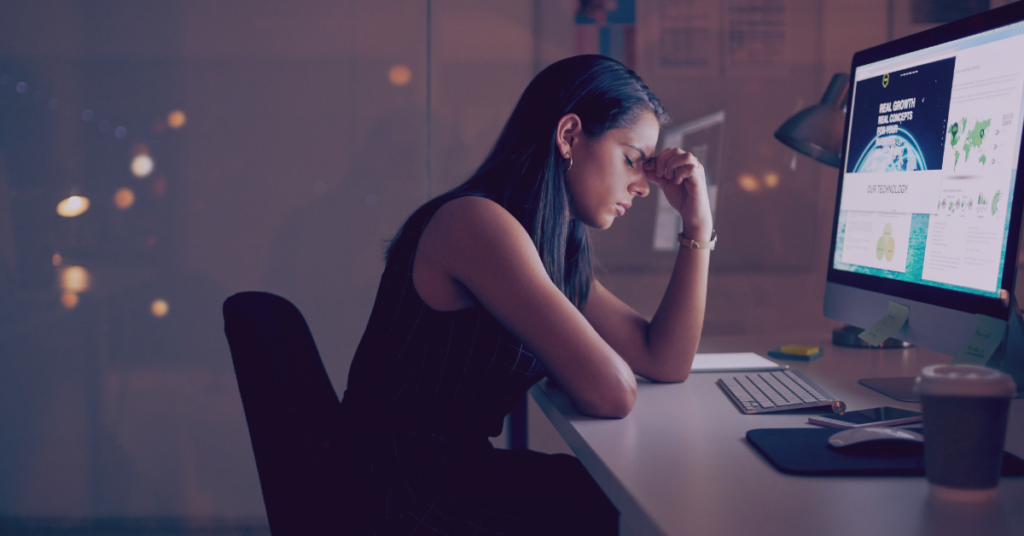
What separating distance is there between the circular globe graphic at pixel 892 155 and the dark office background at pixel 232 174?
2.98ft

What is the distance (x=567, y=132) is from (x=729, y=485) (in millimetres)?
662

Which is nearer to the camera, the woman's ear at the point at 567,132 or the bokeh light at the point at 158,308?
the woman's ear at the point at 567,132

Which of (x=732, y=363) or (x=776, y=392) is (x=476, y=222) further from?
(x=732, y=363)

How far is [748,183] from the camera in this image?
2.12 meters

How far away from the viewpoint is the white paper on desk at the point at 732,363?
1.26 metres

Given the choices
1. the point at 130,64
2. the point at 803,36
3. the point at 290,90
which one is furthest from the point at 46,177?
the point at 803,36

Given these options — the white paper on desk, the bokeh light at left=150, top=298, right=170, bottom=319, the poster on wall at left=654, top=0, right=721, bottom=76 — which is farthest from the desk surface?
the bokeh light at left=150, top=298, right=170, bottom=319

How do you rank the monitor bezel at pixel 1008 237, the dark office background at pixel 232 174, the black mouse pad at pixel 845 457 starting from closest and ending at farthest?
1. the black mouse pad at pixel 845 457
2. the monitor bezel at pixel 1008 237
3. the dark office background at pixel 232 174

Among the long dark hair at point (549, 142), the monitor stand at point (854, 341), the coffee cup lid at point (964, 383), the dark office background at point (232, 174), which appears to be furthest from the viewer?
the dark office background at point (232, 174)

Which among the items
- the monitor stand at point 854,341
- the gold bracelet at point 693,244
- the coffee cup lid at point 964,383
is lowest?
the monitor stand at point 854,341

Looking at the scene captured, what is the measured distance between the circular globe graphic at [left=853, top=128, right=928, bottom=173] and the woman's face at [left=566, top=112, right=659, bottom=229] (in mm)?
386

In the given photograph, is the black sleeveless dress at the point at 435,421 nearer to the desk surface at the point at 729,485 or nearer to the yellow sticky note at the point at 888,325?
the desk surface at the point at 729,485

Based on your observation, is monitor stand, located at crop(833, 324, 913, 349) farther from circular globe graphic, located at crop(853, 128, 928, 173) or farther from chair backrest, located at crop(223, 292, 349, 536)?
chair backrest, located at crop(223, 292, 349, 536)

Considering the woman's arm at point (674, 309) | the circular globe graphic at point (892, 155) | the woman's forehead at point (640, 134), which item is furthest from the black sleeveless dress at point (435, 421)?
the circular globe graphic at point (892, 155)
